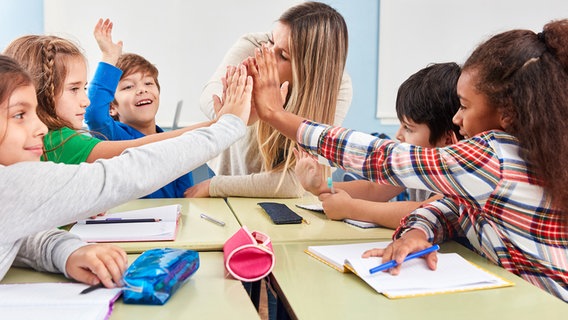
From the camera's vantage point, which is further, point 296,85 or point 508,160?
point 296,85

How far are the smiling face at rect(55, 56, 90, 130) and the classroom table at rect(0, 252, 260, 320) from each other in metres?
0.61

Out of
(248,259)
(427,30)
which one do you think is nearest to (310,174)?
(248,259)

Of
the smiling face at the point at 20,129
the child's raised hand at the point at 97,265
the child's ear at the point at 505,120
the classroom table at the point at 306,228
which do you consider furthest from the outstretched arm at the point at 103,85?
the child's ear at the point at 505,120

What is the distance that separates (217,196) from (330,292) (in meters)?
1.02

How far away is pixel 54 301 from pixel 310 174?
970 mm

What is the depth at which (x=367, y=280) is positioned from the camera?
95 centimetres

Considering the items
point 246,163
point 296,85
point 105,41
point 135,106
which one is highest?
point 105,41

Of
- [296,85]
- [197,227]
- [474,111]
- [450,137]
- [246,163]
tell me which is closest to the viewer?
[474,111]

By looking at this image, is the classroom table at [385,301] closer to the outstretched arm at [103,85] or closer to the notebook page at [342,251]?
the notebook page at [342,251]

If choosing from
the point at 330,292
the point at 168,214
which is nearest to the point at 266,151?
the point at 168,214

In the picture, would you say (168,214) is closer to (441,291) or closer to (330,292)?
(330,292)

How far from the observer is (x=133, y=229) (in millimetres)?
1270

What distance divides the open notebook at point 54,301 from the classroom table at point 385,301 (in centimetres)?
29

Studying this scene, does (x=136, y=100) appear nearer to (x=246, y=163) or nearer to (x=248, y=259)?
(x=246, y=163)
